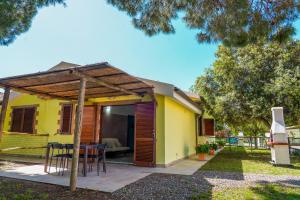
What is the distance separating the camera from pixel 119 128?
41.4ft

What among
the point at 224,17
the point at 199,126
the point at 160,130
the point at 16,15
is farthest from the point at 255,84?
the point at 16,15

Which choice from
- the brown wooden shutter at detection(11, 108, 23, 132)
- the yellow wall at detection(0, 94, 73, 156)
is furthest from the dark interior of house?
the brown wooden shutter at detection(11, 108, 23, 132)

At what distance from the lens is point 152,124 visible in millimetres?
7523

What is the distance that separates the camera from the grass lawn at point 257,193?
396cm

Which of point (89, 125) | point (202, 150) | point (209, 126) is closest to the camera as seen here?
point (89, 125)

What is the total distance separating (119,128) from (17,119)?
5.25 m

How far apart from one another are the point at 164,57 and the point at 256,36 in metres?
7.96

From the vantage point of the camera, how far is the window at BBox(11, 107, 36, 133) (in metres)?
10.2

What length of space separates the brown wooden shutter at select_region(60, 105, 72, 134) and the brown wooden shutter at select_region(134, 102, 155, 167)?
135 inches

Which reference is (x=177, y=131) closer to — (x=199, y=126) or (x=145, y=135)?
(x=145, y=135)

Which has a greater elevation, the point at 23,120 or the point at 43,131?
the point at 23,120

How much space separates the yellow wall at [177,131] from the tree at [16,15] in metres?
4.89

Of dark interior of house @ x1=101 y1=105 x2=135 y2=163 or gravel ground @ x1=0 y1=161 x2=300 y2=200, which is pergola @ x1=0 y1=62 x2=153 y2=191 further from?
dark interior of house @ x1=101 y1=105 x2=135 y2=163

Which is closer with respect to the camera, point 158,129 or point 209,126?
point 158,129
